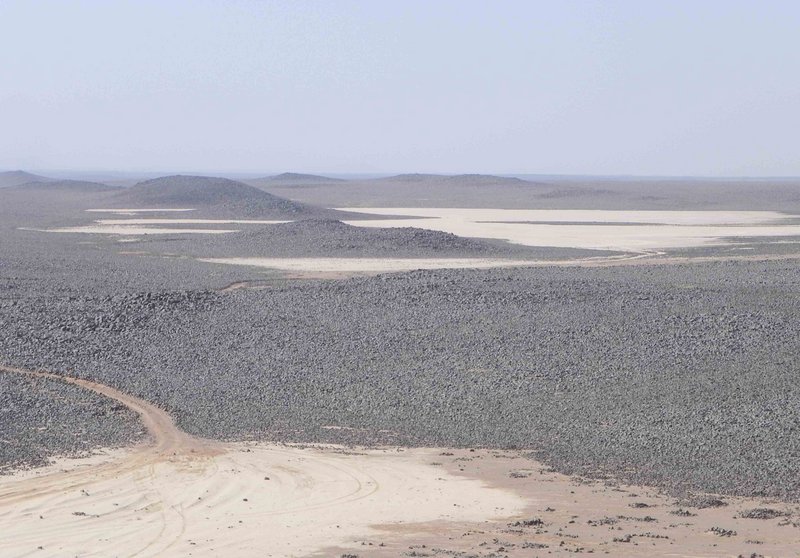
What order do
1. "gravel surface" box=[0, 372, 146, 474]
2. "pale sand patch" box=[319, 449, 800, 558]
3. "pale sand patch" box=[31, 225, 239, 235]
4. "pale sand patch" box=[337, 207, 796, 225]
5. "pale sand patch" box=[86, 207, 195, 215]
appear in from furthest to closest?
1. "pale sand patch" box=[86, 207, 195, 215]
2. "pale sand patch" box=[337, 207, 796, 225]
3. "pale sand patch" box=[31, 225, 239, 235]
4. "gravel surface" box=[0, 372, 146, 474]
5. "pale sand patch" box=[319, 449, 800, 558]

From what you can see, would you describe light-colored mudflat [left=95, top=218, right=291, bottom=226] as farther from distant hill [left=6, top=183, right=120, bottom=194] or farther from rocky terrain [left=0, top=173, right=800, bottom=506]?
distant hill [left=6, top=183, right=120, bottom=194]

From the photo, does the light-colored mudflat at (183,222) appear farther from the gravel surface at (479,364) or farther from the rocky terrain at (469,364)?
the gravel surface at (479,364)

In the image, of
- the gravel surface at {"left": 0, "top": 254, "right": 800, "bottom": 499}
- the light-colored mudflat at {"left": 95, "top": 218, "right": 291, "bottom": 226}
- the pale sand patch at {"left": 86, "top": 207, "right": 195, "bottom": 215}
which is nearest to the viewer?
the gravel surface at {"left": 0, "top": 254, "right": 800, "bottom": 499}

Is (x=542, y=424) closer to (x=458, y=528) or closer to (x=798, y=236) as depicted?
(x=458, y=528)

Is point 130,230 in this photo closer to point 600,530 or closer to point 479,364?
point 479,364

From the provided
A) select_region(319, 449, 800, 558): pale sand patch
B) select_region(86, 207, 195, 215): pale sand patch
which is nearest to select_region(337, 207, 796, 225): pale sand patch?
select_region(86, 207, 195, 215): pale sand patch

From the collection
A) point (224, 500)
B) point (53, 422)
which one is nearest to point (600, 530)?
point (224, 500)

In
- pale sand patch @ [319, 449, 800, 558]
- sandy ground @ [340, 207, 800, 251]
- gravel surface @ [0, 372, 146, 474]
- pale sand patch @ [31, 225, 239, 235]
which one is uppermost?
sandy ground @ [340, 207, 800, 251]
